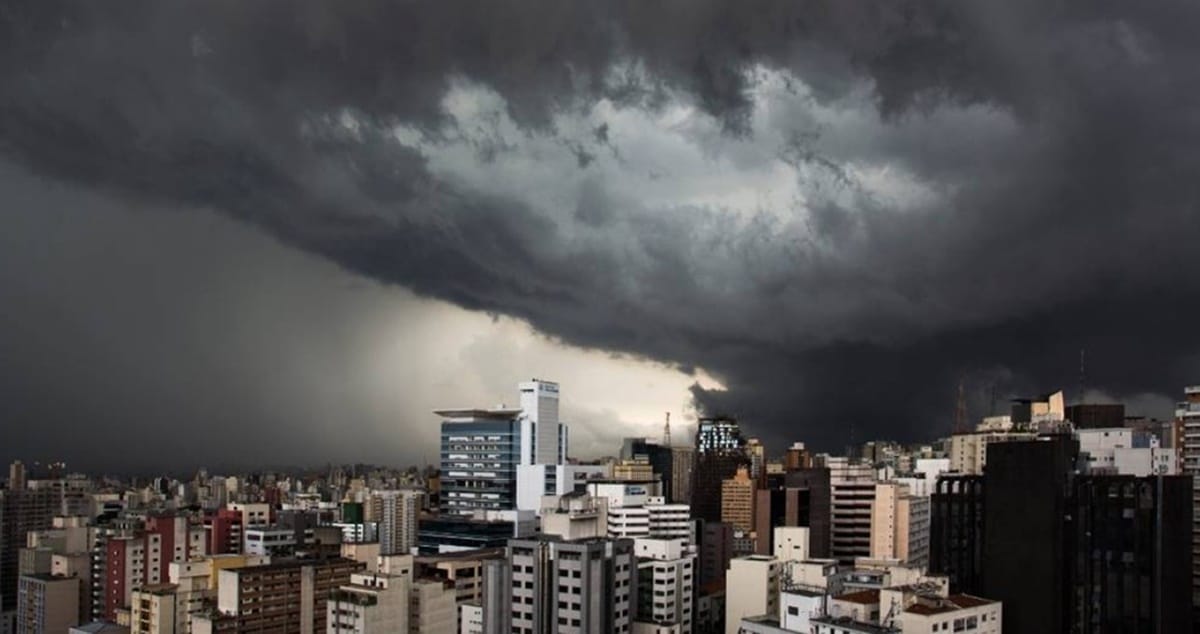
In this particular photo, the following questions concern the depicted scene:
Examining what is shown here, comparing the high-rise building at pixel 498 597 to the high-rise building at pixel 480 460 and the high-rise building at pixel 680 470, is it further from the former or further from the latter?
the high-rise building at pixel 680 470

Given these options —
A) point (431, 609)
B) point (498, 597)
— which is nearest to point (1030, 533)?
point (498, 597)

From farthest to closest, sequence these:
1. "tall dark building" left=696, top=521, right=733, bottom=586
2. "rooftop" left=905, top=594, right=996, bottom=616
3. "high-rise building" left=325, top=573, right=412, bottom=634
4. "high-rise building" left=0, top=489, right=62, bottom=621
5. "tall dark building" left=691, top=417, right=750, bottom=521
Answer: "tall dark building" left=691, top=417, right=750, bottom=521, "high-rise building" left=0, top=489, right=62, bottom=621, "tall dark building" left=696, top=521, right=733, bottom=586, "high-rise building" left=325, top=573, right=412, bottom=634, "rooftop" left=905, top=594, right=996, bottom=616

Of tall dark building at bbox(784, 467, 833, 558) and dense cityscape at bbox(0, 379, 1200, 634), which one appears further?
tall dark building at bbox(784, 467, 833, 558)

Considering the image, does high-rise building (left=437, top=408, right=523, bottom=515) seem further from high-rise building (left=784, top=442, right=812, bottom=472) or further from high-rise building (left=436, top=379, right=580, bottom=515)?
high-rise building (left=784, top=442, right=812, bottom=472)

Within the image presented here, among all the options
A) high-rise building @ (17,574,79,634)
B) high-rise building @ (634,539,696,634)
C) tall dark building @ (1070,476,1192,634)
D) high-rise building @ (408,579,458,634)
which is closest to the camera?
tall dark building @ (1070,476,1192,634)

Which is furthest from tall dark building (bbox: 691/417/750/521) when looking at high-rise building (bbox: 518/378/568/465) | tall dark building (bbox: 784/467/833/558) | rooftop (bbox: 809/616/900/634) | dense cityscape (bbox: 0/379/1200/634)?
rooftop (bbox: 809/616/900/634)

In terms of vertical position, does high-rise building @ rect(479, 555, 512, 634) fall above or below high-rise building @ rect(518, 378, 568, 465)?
below

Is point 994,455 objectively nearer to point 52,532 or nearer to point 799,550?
point 799,550
